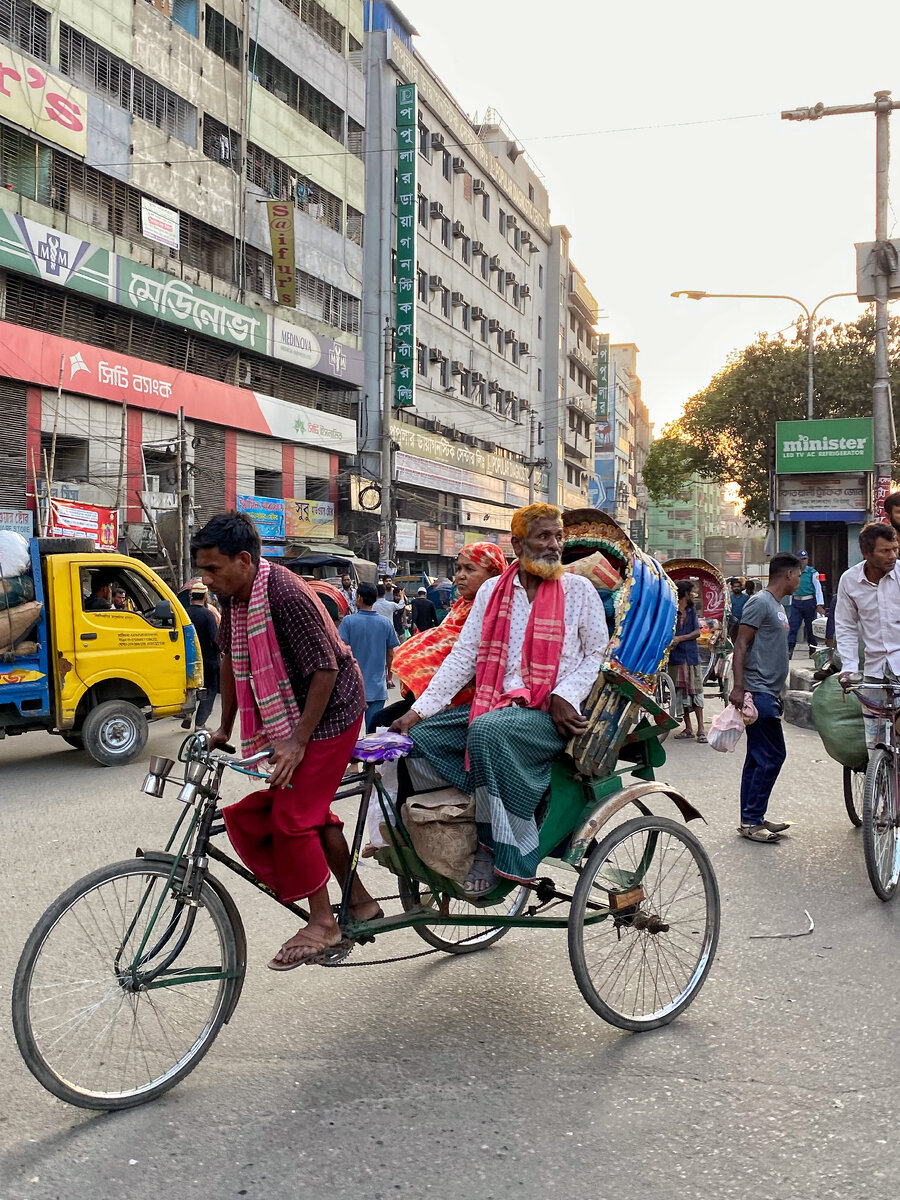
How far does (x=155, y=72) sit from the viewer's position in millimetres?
25688

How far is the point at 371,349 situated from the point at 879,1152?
37.1m

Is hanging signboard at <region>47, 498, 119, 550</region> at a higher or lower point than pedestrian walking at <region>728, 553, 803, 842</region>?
higher

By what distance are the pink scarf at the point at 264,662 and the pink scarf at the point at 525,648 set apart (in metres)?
0.71

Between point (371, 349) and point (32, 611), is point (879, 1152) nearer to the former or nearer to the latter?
point (32, 611)

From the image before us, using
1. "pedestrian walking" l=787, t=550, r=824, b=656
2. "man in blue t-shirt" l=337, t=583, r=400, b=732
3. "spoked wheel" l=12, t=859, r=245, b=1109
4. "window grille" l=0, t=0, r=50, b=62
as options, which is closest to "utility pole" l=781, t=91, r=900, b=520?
"pedestrian walking" l=787, t=550, r=824, b=656

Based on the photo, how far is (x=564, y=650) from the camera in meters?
3.93

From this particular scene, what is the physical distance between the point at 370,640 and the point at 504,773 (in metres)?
5.68

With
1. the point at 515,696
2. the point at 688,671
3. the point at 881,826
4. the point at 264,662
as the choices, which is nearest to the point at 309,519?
the point at 688,671

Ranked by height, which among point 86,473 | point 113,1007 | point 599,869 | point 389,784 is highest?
point 86,473

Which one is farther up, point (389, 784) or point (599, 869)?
point (389, 784)

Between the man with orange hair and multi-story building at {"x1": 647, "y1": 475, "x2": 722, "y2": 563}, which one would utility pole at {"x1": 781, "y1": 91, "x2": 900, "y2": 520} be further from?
multi-story building at {"x1": 647, "y1": 475, "x2": 722, "y2": 563}

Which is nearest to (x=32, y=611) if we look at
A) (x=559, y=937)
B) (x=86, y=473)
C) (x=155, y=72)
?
(x=559, y=937)

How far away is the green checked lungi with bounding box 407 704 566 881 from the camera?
11.7 feet

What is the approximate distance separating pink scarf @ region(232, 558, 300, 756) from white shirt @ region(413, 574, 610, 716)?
73cm
